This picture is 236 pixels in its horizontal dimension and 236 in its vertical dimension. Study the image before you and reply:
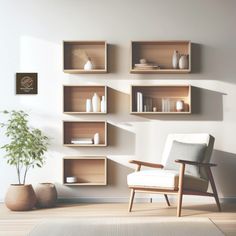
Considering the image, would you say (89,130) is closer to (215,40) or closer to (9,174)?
(9,174)

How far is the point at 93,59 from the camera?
6027 mm

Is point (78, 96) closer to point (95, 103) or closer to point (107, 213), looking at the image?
point (95, 103)

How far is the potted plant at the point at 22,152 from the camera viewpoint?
17.5 feet

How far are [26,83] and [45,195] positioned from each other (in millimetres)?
1379

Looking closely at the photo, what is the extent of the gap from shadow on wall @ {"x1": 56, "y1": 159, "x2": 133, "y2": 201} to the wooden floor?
0.60ft

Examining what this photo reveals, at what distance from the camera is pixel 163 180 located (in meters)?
5.00

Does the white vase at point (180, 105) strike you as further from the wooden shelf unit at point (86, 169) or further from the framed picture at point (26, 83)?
the framed picture at point (26, 83)

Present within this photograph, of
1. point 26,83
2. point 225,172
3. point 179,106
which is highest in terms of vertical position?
→ point 26,83

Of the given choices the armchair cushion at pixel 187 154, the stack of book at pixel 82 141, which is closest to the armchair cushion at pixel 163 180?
the armchair cushion at pixel 187 154

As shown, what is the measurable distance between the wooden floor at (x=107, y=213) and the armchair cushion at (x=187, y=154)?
→ 17.6 inches

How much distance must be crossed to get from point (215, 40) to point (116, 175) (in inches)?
79.6

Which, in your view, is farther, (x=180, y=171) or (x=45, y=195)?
(x=45, y=195)

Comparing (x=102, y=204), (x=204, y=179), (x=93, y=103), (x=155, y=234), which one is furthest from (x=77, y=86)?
(x=155, y=234)

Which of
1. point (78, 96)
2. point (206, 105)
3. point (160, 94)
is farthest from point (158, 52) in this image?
point (78, 96)
